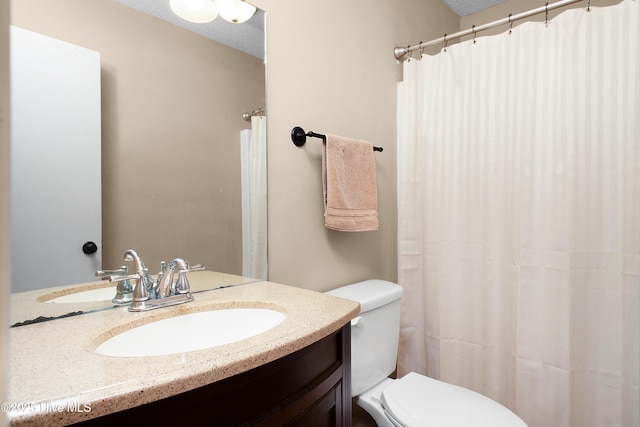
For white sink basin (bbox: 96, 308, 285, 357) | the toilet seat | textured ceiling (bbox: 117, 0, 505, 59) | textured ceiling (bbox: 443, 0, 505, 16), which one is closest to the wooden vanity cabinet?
white sink basin (bbox: 96, 308, 285, 357)

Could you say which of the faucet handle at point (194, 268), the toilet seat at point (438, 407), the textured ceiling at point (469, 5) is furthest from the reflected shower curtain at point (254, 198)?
the textured ceiling at point (469, 5)

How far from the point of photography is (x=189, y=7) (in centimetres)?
105

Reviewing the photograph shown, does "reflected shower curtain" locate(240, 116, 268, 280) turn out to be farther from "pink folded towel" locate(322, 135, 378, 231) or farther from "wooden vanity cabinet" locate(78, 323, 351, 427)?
"wooden vanity cabinet" locate(78, 323, 351, 427)

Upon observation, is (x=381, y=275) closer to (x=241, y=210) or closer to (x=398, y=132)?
(x=398, y=132)

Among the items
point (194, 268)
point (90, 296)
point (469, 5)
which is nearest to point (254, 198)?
point (194, 268)

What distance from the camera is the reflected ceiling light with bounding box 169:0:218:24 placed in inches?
40.5

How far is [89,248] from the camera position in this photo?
87cm

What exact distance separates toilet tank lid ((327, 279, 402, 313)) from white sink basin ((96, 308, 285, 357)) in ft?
1.67

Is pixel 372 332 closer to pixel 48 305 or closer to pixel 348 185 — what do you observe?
pixel 348 185

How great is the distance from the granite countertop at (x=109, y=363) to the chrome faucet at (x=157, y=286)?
0.03 meters

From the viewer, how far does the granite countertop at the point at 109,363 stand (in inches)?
17.7

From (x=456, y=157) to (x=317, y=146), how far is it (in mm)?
730

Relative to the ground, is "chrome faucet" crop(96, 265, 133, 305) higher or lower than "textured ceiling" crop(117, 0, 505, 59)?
lower

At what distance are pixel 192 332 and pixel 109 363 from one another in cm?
31
